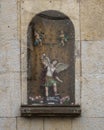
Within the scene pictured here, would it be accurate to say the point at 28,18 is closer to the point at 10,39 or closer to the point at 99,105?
the point at 10,39

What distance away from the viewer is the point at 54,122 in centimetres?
1830

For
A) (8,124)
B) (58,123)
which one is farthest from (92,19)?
(8,124)

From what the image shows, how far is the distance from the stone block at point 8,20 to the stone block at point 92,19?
3.90 feet

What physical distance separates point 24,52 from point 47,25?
0.64 metres

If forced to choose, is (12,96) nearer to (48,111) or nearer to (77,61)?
(48,111)

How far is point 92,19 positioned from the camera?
18375 millimetres

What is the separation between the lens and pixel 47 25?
1844 centimetres

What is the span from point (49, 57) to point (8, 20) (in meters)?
0.98

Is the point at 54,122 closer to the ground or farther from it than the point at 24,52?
closer to the ground

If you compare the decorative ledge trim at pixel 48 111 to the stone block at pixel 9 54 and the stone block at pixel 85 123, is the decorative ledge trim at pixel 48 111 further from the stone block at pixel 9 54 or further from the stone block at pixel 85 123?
the stone block at pixel 9 54

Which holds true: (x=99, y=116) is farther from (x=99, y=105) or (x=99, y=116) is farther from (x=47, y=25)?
(x=47, y=25)

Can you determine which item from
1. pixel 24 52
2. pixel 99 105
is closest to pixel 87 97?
pixel 99 105

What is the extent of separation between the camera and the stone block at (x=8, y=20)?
60.1 feet

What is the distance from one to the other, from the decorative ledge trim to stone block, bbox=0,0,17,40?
4.19 ft
